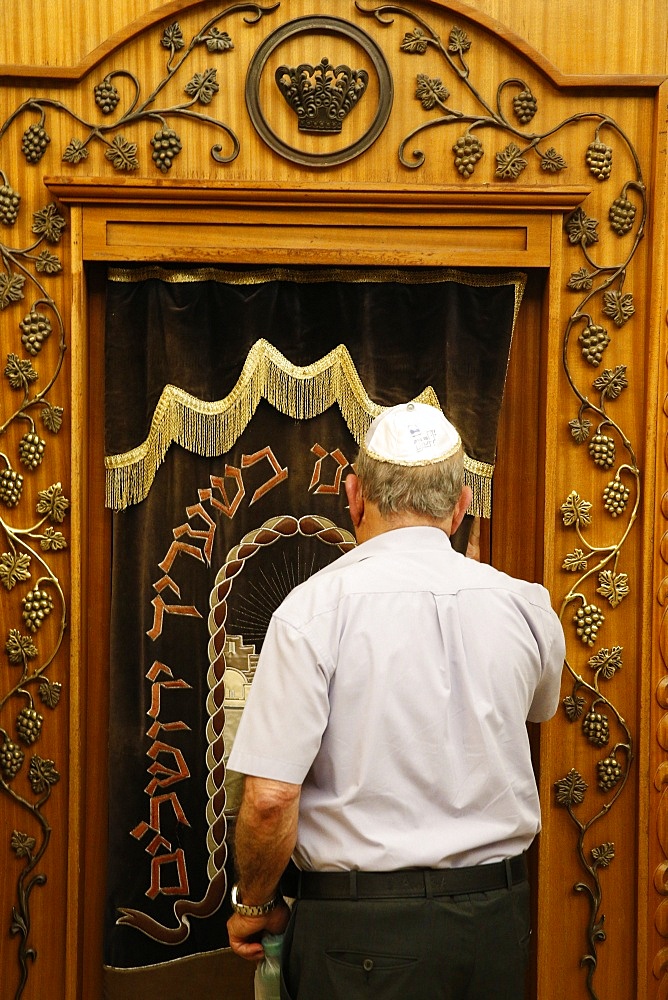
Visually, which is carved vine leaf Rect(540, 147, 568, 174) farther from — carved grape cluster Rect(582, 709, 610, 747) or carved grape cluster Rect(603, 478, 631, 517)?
carved grape cluster Rect(582, 709, 610, 747)

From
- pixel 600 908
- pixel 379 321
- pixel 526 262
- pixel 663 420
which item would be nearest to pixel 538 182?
pixel 526 262

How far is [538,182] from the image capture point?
2.29 meters

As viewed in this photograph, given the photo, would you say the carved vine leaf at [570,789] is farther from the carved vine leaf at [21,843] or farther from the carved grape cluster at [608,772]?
the carved vine leaf at [21,843]

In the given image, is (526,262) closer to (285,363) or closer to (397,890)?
(285,363)

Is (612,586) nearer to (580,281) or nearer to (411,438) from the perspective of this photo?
(580,281)

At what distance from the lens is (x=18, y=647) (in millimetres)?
2270

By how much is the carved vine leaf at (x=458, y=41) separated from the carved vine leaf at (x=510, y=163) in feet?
0.86

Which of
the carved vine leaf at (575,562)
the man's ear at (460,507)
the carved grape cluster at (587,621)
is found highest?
the man's ear at (460,507)

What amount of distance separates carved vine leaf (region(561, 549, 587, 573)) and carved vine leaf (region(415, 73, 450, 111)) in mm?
1153

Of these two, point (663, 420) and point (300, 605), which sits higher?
point (663, 420)

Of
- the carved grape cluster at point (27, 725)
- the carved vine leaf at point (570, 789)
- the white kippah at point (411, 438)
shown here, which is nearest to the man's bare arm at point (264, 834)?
the white kippah at point (411, 438)

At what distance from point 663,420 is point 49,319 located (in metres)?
1.54

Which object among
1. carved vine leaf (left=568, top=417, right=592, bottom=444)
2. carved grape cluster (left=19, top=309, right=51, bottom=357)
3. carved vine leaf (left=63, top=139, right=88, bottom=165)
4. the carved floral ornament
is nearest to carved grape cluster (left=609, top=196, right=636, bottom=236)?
the carved floral ornament

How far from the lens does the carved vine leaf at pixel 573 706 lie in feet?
7.65
